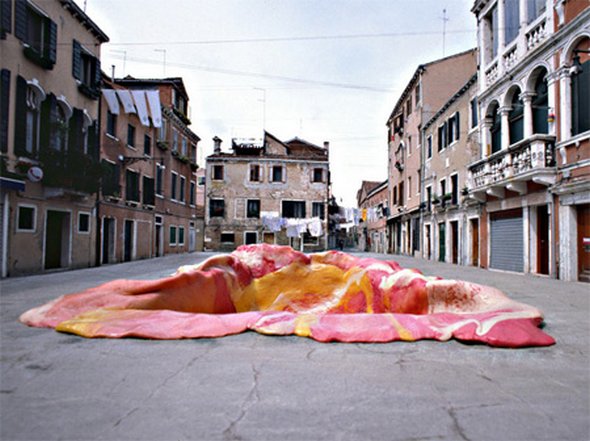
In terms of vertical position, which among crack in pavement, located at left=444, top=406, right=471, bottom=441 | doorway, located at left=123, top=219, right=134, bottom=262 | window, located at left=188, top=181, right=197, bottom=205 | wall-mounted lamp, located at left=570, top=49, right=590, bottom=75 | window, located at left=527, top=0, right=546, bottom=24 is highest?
window, located at left=527, top=0, right=546, bottom=24

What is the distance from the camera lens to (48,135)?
13023mm

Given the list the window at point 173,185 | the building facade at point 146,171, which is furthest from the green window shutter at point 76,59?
the window at point 173,185

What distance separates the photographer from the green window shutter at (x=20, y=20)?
1148 cm

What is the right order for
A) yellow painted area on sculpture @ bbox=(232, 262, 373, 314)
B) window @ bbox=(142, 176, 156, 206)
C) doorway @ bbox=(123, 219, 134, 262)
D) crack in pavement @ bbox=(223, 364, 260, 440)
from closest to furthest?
crack in pavement @ bbox=(223, 364, 260, 440) < yellow painted area on sculpture @ bbox=(232, 262, 373, 314) < doorway @ bbox=(123, 219, 134, 262) < window @ bbox=(142, 176, 156, 206)

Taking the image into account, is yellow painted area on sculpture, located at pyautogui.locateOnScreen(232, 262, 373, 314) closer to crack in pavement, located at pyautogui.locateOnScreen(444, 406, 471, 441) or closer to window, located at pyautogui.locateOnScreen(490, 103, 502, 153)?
crack in pavement, located at pyautogui.locateOnScreen(444, 406, 471, 441)

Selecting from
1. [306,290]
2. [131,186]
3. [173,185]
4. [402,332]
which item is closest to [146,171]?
[131,186]

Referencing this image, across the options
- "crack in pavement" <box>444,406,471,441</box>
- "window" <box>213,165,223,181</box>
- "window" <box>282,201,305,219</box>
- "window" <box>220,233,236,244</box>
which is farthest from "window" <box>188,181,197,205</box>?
"crack in pavement" <box>444,406,471,441</box>

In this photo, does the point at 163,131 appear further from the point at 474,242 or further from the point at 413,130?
the point at 474,242

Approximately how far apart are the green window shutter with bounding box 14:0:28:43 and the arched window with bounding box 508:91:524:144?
15.8 meters

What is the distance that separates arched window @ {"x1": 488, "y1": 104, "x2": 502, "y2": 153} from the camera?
15.5m

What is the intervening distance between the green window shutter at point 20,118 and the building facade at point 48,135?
0.09ft

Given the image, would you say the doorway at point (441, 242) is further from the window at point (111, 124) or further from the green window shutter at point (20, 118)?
the green window shutter at point (20, 118)

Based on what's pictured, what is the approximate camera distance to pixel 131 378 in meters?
2.92

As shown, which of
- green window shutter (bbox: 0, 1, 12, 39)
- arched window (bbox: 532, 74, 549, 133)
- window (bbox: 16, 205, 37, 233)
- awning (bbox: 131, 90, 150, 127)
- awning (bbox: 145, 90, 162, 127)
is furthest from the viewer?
awning (bbox: 145, 90, 162, 127)
